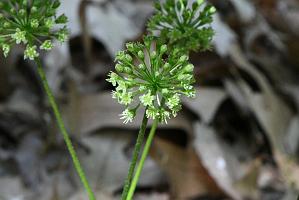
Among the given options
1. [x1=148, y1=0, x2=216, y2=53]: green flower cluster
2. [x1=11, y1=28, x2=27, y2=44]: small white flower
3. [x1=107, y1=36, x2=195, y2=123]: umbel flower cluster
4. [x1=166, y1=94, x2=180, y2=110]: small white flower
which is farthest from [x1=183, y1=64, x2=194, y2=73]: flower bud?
[x1=11, y1=28, x2=27, y2=44]: small white flower

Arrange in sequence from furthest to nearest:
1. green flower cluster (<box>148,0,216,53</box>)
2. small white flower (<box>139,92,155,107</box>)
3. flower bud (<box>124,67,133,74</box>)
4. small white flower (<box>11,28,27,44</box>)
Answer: green flower cluster (<box>148,0,216,53</box>) → small white flower (<box>11,28,27,44</box>) → flower bud (<box>124,67,133,74</box>) → small white flower (<box>139,92,155,107</box>)

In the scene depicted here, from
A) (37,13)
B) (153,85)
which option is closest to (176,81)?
(153,85)

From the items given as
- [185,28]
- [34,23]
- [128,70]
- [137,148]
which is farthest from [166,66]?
[34,23]

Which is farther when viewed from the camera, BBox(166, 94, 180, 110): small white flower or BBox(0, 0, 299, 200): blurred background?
BBox(0, 0, 299, 200): blurred background

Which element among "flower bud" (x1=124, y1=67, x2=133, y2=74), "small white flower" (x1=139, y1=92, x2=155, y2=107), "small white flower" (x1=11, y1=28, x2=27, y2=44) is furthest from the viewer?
"small white flower" (x1=11, y1=28, x2=27, y2=44)

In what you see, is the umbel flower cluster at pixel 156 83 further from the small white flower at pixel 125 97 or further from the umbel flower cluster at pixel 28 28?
the umbel flower cluster at pixel 28 28

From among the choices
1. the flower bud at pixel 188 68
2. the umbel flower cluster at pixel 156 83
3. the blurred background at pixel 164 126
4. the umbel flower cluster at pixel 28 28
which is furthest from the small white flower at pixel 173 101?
the blurred background at pixel 164 126

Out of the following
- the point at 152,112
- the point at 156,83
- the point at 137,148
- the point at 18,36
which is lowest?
the point at 137,148

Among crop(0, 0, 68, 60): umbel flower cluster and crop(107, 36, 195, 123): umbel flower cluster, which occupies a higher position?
crop(0, 0, 68, 60): umbel flower cluster

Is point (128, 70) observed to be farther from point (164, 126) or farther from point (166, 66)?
point (164, 126)

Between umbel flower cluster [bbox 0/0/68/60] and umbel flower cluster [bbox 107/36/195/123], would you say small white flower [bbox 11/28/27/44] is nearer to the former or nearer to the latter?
umbel flower cluster [bbox 0/0/68/60]
